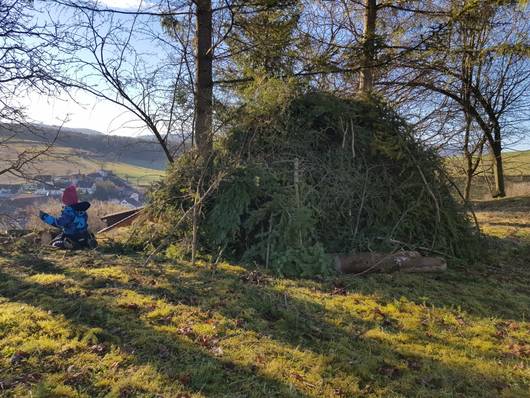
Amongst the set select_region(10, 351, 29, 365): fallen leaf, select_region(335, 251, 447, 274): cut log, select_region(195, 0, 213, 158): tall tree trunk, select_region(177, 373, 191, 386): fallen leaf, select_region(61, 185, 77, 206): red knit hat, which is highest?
select_region(195, 0, 213, 158): tall tree trunk

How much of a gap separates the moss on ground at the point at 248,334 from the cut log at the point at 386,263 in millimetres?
238

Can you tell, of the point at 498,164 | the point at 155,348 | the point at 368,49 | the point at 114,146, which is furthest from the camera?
the point at 498,164

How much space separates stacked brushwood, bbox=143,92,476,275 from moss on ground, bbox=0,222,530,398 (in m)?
0.72

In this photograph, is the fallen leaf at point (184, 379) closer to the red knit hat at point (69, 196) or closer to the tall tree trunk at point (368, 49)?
the red knit hat at point (69, 196)

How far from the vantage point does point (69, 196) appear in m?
6.81

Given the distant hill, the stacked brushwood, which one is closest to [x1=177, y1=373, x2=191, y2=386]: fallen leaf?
the stacked brushwood

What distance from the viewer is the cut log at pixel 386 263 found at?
19.4 ft

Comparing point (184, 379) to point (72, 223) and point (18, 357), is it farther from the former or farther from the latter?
point (72, 223)

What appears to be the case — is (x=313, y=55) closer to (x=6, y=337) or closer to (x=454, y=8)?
(x=454, y=8)

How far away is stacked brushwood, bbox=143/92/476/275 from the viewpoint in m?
6.07

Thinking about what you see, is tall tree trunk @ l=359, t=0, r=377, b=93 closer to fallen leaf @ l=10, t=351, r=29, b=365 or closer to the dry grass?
the dry grass

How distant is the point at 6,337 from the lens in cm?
334

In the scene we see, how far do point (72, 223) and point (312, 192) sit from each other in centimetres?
410

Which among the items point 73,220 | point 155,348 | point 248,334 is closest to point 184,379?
point 155,348
